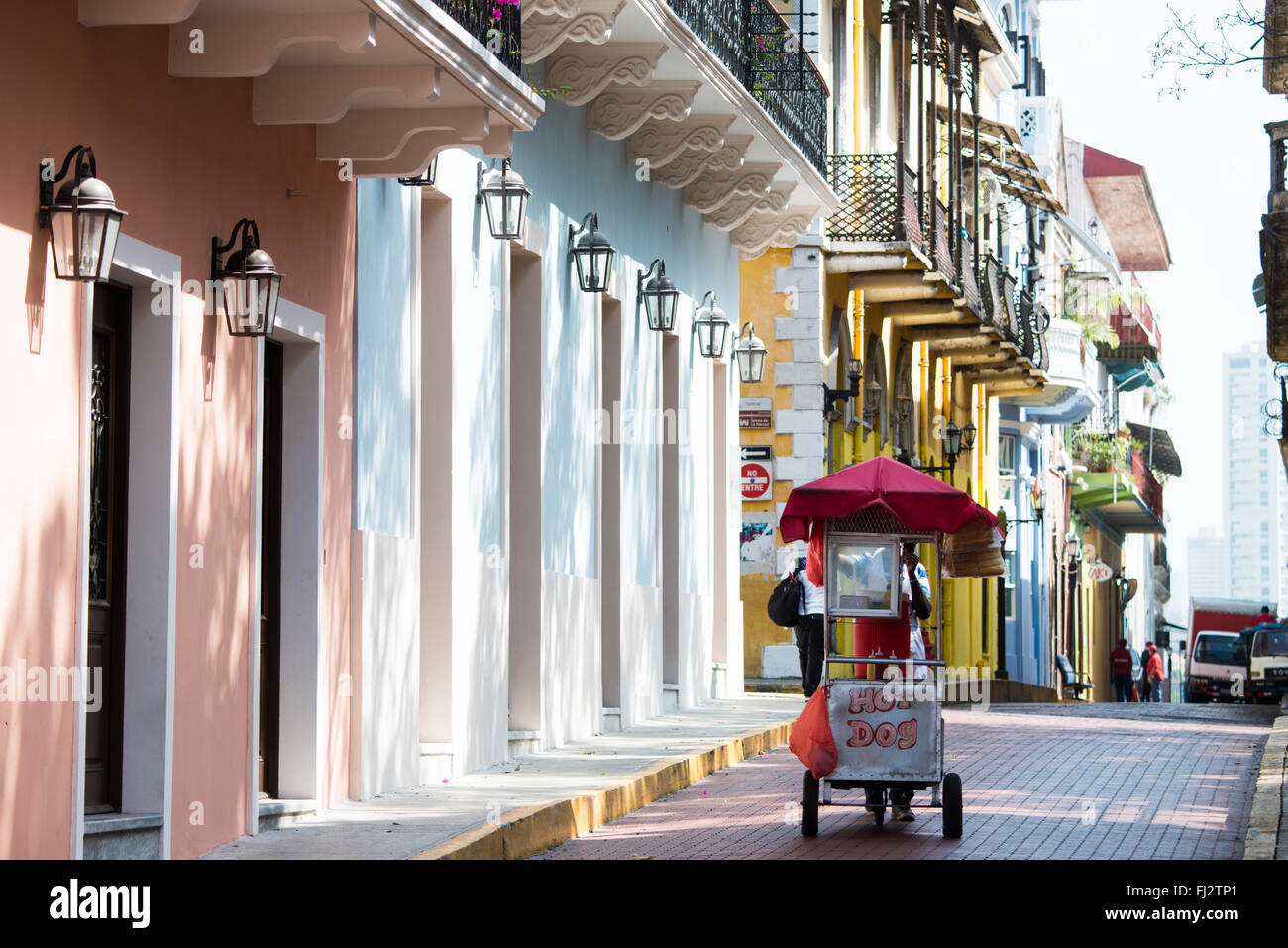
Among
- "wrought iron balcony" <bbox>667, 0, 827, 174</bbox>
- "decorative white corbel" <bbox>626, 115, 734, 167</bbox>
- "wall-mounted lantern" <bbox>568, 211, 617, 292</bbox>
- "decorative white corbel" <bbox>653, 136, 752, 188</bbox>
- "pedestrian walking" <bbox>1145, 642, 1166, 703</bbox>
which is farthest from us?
"pedestrian walking" <bbox>1145, 642, 1166, 703</bbox>

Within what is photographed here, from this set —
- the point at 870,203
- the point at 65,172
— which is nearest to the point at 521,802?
the point at 65,172

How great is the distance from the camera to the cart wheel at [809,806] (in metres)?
11.6

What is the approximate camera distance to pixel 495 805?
37.4 ft

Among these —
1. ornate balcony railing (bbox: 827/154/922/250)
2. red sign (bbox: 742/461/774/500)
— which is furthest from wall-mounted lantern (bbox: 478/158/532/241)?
ornate balcony railing (bbox: 827/154/922/250)

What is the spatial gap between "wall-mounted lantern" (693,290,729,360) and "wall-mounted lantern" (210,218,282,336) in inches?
450

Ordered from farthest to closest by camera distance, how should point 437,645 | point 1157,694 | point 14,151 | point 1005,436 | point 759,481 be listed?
point 1157,694 → point 1005,436 → point 759,481 → point 437,645 → point 14,151

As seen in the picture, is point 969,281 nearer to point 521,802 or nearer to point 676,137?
point 676,137

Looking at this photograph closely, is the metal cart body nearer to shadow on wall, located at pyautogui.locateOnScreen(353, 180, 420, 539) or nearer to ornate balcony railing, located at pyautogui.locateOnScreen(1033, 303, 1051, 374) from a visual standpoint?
shadow on wall, located at pyautogui.locateOnScreen(353, 180, 420, 539)

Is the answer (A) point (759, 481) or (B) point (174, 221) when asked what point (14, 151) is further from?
(A) point (759, 481)

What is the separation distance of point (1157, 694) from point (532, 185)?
3809cm

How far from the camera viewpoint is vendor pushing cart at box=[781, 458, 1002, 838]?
455 inches

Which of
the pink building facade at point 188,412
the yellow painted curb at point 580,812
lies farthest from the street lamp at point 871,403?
the pink building facade at point 188,412
